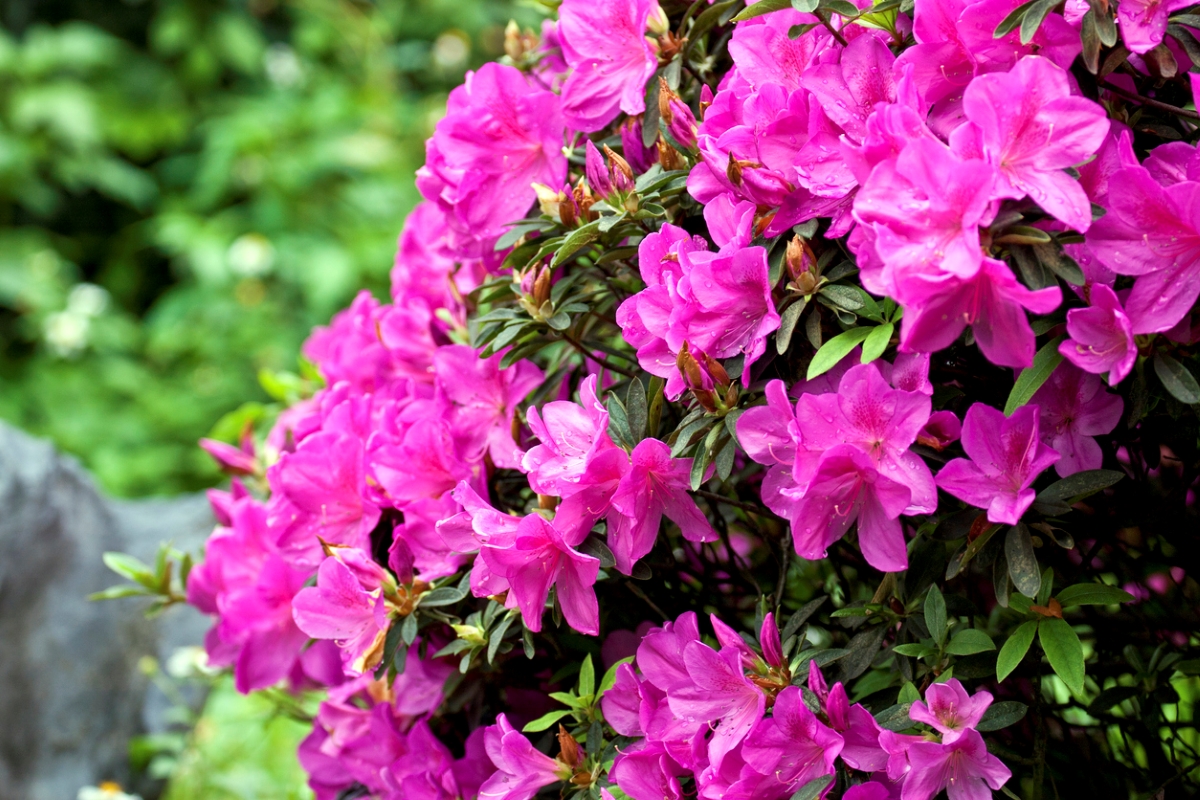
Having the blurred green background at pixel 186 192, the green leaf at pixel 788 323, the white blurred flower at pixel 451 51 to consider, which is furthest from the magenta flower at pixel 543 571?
the white blurred flower at pixel 451 51

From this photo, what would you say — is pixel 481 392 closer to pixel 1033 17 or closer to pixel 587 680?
pixel 587 680

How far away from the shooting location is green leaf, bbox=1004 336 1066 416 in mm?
721

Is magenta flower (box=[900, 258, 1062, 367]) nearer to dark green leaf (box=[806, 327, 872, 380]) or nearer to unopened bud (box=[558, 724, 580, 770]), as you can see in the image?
dark green leaf (box=[806, 327, 872, 380])

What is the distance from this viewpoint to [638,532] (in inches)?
32.3

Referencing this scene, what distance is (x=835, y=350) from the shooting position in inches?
29.6

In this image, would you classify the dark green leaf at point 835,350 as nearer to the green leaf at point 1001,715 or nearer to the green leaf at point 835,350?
the green leaf at point 835,350

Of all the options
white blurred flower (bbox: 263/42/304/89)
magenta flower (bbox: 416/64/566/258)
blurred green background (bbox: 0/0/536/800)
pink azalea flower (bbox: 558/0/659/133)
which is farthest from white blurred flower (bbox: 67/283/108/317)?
pink azalea flower (bbox: 558/0/659/133)

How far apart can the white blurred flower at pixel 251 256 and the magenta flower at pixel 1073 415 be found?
3.38m

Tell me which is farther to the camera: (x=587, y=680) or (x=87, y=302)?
(x=87, y=302)

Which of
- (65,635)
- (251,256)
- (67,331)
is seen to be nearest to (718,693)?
(65,635)

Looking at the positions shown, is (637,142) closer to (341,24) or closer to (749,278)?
(749,278)

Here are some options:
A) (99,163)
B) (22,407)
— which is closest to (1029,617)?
(22,407)

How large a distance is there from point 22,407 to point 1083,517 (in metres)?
3.87

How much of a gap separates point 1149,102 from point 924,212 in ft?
0.78
